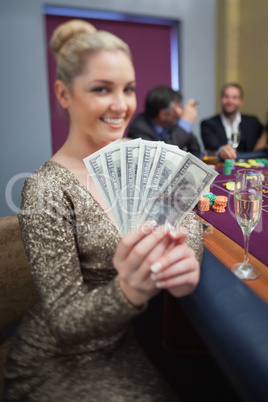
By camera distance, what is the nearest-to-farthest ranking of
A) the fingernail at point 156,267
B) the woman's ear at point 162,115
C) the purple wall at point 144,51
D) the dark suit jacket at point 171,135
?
the fingernail at point 156,267
the dark suit jacket at point 171,135
the woman's ear at point 162,115
the purple wall at point 144,51

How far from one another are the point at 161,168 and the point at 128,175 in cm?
9

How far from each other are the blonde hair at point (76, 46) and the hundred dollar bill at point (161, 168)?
0.31 metres

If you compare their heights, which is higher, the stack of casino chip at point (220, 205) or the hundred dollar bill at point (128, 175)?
the hundred dollar bill at point (128, 175)

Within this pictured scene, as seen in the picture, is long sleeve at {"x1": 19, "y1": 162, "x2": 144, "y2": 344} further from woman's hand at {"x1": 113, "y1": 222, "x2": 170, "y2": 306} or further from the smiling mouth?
the smiling mouth

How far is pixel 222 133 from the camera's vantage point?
348 centimetres

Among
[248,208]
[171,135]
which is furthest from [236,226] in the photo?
[171,135]

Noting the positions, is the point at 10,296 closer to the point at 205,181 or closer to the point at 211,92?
the point at 205,181

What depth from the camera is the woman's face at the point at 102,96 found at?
84 centimetres

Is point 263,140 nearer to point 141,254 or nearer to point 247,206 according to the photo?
point 247,206

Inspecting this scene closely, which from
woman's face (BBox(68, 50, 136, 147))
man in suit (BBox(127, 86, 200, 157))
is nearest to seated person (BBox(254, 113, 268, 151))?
man in suit (BBox(127, 86, 200, 157))

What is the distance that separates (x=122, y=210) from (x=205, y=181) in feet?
0.73

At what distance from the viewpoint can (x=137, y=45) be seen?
14.0 ft

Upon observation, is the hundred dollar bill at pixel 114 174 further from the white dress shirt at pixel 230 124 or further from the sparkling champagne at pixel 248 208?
the white dress shirt at pixel 230 124

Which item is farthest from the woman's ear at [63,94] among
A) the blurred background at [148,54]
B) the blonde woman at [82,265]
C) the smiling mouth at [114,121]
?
the blurred background at [148,54]
